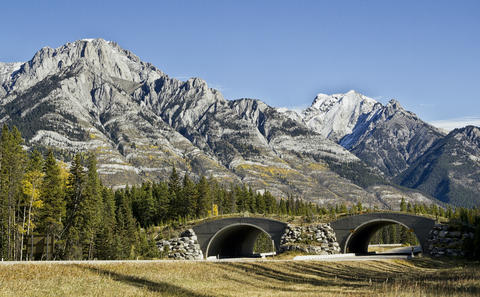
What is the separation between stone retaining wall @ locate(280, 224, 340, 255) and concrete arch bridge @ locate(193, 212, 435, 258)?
112cm

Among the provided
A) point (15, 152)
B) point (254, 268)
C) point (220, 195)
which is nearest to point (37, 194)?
point (15, 152)

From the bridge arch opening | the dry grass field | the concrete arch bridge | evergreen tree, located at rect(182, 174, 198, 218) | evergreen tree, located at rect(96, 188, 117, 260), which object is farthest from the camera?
evergreen tree, located at rect(182, 174, 198, 218)

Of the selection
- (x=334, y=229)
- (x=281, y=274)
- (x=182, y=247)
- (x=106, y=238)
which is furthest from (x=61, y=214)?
(x=334, y=229)

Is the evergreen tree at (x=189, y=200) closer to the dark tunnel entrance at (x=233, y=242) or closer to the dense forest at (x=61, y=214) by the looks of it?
the dense forest at (x=61, y=214)

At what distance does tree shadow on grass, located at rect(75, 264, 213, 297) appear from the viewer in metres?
24.6

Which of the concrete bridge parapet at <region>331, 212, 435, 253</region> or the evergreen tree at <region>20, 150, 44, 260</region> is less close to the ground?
the evergreen tree at <region>20, 150, 44, 260</region>

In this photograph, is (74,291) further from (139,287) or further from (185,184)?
(185,184)

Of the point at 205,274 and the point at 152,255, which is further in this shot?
the point at 152,255

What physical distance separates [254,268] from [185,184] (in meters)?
76.7

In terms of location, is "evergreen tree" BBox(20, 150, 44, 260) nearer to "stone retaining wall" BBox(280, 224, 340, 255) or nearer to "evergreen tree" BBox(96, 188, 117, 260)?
"evergreen tree" BBox(96, 188, 117, 260)

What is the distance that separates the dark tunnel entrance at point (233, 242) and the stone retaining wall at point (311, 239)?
297 inches

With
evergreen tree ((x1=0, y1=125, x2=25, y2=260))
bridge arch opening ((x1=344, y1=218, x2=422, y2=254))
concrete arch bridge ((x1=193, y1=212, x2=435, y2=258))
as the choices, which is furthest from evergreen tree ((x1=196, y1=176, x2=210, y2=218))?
evergreen tree ((x1=0, y1=125, x2=25, y2=260))

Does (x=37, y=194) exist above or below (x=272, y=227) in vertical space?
above

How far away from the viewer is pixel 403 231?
493 ft
